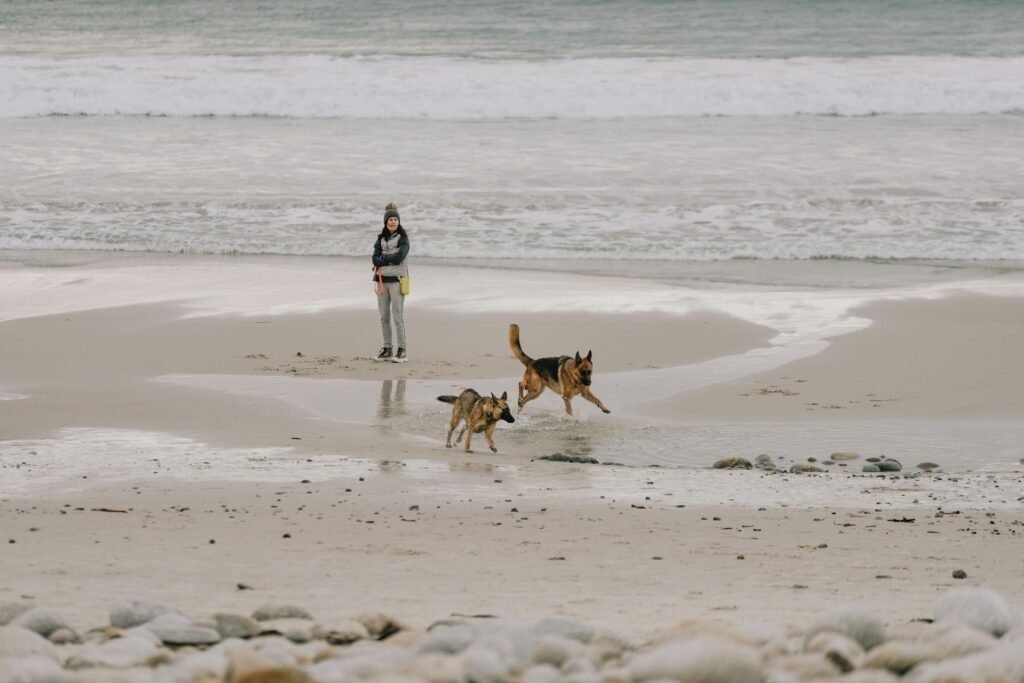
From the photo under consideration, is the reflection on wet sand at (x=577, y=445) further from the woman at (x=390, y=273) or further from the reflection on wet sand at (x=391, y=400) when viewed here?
the woman at (x=390, y=273)

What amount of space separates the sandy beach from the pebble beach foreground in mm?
418

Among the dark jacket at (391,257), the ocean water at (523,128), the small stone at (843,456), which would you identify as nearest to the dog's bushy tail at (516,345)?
the dark jacket at (391,257)

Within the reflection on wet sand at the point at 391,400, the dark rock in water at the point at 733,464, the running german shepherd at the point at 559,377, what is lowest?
the dark rock in water at the point at 733,464

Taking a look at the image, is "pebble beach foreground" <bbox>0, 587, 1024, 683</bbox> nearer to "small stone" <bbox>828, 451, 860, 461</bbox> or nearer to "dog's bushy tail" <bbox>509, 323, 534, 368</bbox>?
"small stone" <bbox>828, 451, 860, 461</bbox>

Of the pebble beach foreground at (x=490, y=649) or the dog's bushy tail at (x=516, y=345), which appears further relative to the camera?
the dog's bushy tail at (x=516, y=345)

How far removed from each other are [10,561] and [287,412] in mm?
4630

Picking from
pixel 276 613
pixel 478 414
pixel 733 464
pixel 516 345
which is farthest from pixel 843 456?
pixel 276 613

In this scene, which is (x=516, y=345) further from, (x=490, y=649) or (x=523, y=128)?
(x=523, y=128)

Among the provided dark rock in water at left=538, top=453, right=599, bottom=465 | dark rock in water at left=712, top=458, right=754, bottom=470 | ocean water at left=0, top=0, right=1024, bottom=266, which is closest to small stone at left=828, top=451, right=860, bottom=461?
dark rock in water at left=712, top=458, right=754, bottom=470

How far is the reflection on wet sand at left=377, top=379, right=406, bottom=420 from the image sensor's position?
10367mm

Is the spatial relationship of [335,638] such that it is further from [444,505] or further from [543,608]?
[444,505]

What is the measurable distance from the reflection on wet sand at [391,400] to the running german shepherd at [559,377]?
3.10ft

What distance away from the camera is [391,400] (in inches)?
426

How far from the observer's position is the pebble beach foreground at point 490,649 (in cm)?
383
